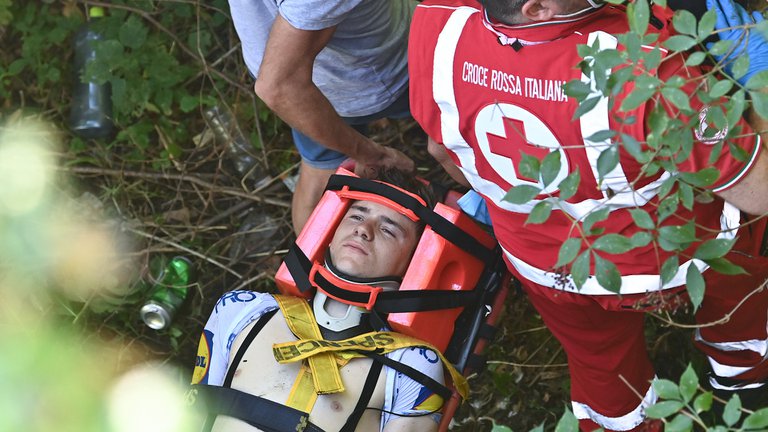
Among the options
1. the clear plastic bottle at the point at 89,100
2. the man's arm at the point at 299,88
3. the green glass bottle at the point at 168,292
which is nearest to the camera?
the man's arm at the point at 299,88

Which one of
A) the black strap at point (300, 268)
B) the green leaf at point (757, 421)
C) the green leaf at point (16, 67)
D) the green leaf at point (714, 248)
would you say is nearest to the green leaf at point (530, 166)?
the green leaf at point (714, 248)

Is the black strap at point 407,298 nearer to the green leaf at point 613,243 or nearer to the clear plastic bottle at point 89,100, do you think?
the green leaf at point 613,243

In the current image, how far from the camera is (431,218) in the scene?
10.5 ft

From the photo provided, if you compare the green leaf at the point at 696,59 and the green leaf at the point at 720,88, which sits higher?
the green leaf at the point at 696,59

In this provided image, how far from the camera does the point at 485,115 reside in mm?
2314

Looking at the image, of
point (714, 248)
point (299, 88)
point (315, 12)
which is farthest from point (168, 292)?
point (714, 248)

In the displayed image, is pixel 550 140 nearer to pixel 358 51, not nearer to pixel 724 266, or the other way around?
pixel 724 266

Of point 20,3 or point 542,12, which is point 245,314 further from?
point 20,3

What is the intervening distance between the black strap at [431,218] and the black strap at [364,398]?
54 centimetres

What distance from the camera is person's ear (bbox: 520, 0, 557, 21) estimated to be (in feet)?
6.83

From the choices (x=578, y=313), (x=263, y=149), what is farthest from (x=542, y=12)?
(x=263, y=149)

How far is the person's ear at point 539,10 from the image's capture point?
2.08 meters

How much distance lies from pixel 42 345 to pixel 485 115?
2.99m

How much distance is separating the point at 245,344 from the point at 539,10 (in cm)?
173
